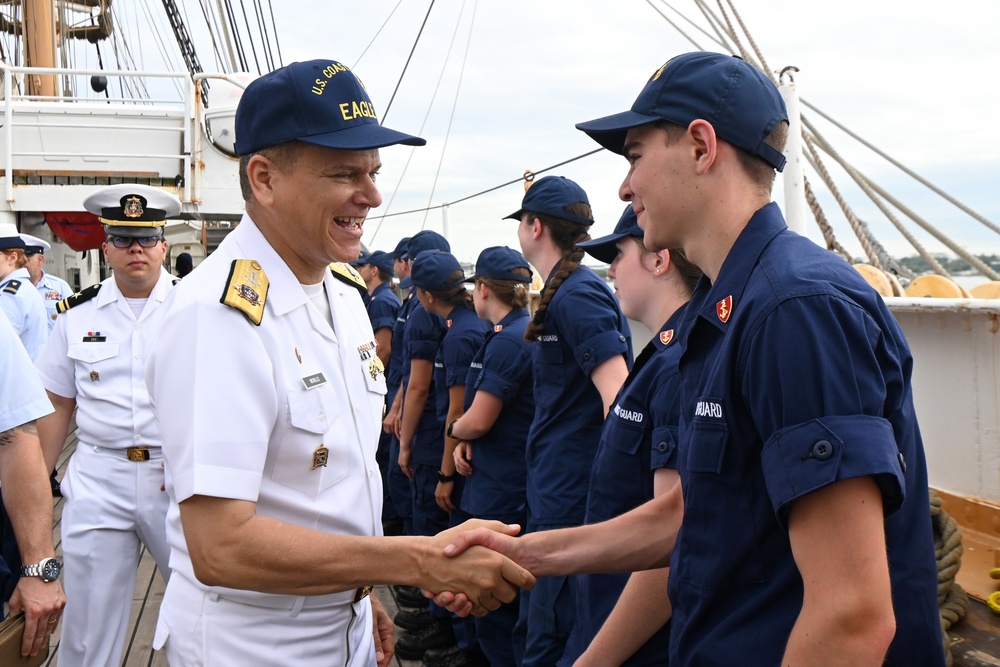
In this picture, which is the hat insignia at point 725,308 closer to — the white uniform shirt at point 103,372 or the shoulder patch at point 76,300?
the white uniform shirt at point 103,372

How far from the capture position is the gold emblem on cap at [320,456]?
1741 mm

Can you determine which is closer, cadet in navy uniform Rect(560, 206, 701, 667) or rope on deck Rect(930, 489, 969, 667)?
cadet in navy uniform Rect(560, 206, 701, 667)

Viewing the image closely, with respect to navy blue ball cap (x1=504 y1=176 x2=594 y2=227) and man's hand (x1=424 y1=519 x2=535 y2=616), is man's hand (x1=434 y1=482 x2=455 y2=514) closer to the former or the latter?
navy blue ball cap (x1=504 y1=176 x2=594 y2=227)

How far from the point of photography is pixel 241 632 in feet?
5.72

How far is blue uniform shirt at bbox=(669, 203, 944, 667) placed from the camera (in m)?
1.13

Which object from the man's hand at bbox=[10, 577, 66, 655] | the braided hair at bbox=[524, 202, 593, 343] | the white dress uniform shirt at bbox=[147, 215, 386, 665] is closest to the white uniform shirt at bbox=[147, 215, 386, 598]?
the white dress uniform shirt at bbox=[147, 215, 386, 665]

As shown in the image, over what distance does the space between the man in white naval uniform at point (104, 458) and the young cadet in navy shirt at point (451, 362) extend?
1.50 m

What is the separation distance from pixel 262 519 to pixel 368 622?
2.15 ft

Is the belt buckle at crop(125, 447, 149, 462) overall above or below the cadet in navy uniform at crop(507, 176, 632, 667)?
below

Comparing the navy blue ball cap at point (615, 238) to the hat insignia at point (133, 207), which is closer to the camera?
the navy blue ball cap at point (615, 238)

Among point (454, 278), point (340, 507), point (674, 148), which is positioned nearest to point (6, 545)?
point (340, 507)

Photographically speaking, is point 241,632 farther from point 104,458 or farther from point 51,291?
point 51,291

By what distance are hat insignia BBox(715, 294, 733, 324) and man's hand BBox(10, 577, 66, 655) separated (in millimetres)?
2065

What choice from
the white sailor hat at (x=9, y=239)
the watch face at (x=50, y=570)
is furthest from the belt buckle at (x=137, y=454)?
the white sailor hat at (x=9, y=239)
